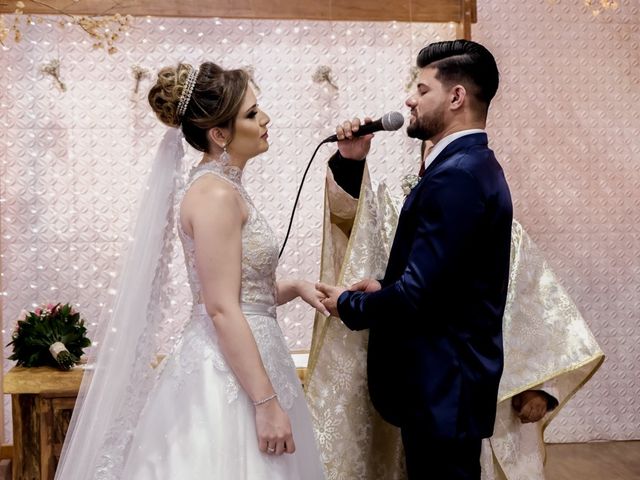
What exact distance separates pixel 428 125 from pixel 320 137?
8.71ft

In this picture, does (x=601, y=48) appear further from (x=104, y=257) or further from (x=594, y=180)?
(x=104, y=257)

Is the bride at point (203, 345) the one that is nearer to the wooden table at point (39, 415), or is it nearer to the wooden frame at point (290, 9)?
the wooden table at point (39, 415)

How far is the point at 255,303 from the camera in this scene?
82.9 inches

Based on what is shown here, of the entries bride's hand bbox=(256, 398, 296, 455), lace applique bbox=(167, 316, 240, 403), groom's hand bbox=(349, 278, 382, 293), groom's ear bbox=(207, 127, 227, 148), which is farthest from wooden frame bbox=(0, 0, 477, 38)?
bride's hand bbox=(256, 398, 296, 455)

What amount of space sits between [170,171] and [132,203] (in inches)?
104

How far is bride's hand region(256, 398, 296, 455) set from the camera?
1.92m

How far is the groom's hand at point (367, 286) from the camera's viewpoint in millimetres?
2277

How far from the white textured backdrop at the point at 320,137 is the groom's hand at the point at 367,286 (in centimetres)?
250

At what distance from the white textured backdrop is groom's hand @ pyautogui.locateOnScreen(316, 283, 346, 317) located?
2.49 metres

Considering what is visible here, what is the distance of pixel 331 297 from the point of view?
2.28 meters

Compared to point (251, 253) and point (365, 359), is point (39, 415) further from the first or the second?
point (251, 253)

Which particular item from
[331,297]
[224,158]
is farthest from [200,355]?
[224,158]

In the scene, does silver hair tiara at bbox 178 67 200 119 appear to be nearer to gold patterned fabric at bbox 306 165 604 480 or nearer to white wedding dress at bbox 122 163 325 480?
white wedding dress at bbox 122 163 325 480

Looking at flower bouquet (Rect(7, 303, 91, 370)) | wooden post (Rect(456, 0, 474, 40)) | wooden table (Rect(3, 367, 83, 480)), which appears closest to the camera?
wooden table (Rect(3, 367, 83, 480))
